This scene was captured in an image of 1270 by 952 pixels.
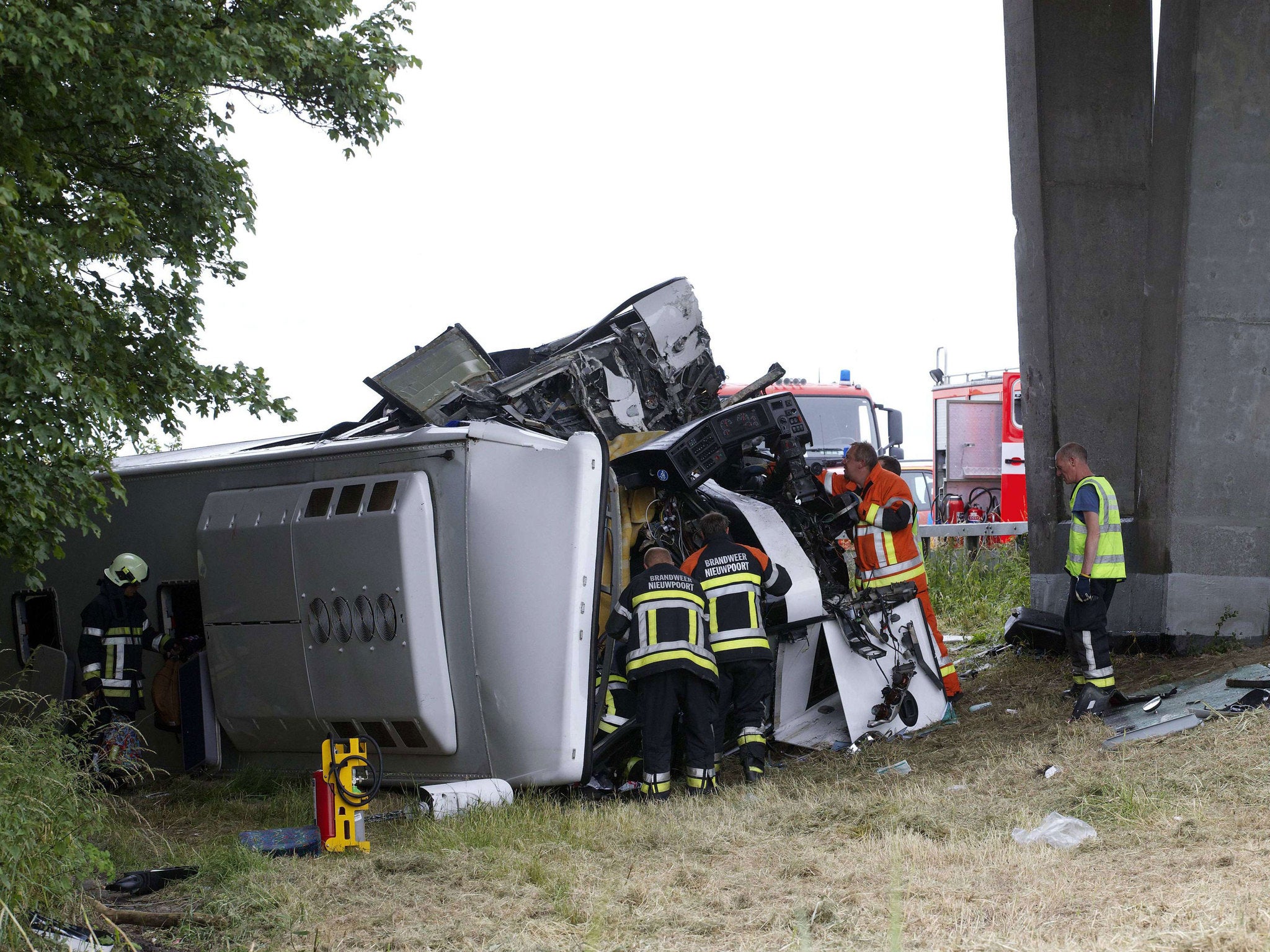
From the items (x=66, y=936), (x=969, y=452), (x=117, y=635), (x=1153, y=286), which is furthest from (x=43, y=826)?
(x=969, y=452)

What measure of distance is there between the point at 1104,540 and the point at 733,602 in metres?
2.27

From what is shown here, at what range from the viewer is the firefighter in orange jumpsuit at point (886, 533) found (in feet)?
24.1

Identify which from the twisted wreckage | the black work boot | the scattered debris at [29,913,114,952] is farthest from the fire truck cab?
the scattered debris at [29,913,114,952]

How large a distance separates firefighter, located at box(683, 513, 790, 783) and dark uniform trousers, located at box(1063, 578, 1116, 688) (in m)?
1.73

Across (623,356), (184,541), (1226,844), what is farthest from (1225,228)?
(184,541)

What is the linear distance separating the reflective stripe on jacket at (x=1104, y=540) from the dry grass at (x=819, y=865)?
3.41 feet

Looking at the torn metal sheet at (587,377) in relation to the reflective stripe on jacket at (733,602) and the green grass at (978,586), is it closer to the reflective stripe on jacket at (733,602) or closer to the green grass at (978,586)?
the reflective stripe on jacket at (733,602)

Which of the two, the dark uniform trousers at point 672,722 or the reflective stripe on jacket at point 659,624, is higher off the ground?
the reflective stripe on jacket at point 659,624

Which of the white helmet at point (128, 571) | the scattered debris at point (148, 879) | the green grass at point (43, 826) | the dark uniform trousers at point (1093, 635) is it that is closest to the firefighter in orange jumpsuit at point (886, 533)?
the dark uniform trousers at point (1093, 635)

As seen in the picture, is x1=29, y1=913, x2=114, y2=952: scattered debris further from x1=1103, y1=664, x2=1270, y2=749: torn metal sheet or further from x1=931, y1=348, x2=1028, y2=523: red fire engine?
x1=931, y1=348, x2=1028, y2=523: red fire engine

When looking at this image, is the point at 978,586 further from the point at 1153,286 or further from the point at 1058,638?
the point at 1153,286

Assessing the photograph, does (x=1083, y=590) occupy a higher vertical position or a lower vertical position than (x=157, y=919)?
higher

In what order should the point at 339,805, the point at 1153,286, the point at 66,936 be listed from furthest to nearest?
the point at 1153,286, the point at 339,805, the point at 66,936

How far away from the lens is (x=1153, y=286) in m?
8.05
